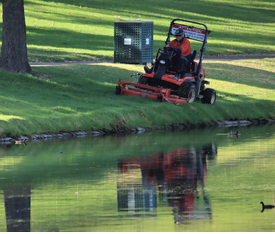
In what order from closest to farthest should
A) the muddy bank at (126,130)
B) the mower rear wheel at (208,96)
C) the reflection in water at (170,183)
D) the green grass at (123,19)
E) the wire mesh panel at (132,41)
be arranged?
the reflection in water at (170,183) → the muddy bank at (126,130) → the mower rear wheel at (208,96) → the wire mesh panel at (132,41) → the green grass at (123,19)

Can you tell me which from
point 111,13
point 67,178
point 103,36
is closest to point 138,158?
point 67,178

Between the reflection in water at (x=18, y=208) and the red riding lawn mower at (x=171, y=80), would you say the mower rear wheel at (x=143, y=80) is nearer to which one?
the red riding lawn mower at (x=171, y=80)

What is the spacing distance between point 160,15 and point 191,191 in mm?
51806

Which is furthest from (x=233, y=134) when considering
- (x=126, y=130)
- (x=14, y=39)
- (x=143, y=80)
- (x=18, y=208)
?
(x=18, y=208)

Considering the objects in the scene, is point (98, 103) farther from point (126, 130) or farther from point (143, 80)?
point (126, 130)

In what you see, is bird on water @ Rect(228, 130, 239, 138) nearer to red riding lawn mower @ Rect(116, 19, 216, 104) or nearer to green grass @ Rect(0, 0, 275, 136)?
green grass @ Rect(0, 0, 275, 136)

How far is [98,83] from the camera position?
29.1 m

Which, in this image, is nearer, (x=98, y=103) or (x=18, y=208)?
(x=18, y=208)

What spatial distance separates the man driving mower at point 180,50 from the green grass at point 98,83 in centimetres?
157

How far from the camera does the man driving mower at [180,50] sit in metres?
24.9

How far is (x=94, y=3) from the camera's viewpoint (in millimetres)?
67000

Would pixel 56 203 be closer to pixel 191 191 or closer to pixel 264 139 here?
pixel 191 191

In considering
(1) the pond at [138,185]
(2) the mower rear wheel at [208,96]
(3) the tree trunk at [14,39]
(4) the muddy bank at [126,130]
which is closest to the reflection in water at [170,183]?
(1) the pond at [138,185]

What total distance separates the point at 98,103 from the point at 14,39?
4.48m
